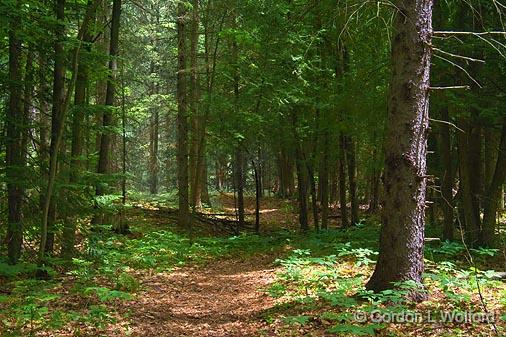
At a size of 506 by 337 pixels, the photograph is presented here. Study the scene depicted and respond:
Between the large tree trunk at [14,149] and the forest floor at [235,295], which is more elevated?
the large tree trunk at [14,149]

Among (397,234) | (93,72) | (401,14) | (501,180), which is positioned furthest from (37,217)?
(501,180)

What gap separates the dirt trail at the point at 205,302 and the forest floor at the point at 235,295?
18mm

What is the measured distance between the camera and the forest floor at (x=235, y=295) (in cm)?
518

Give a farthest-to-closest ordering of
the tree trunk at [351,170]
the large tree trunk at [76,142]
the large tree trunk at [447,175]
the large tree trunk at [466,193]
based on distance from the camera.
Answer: the tree trunk at [351,170] → the large tree trunk at [447,175] → the large tree trunk at [466,193] → the large tree trunk at [76,142]

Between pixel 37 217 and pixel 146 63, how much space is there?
23969 mm

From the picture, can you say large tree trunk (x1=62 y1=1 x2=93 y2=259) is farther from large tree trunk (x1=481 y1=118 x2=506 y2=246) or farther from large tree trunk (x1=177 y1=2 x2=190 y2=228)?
large tree trunk (x1=481 y1=118 x2=506 y2=246)

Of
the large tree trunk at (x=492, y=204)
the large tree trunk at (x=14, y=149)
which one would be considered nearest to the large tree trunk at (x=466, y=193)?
the large tree trunk at (x=492, y=204)

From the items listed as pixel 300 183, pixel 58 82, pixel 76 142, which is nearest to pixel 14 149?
pixel 76 142

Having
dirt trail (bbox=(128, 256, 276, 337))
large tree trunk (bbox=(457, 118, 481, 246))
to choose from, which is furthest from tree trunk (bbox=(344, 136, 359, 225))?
dirt trail (bbox=(128, 256, 276, 337))

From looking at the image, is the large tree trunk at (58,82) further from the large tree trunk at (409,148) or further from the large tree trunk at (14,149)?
the large tree trunk at (409,148)

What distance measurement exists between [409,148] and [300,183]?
9.57 meters

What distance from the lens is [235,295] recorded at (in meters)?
7.94

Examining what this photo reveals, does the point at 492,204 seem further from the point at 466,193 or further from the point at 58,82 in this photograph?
the point at 58,82

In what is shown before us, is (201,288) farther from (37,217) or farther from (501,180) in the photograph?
(501,180)
